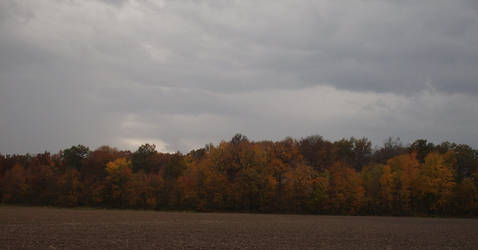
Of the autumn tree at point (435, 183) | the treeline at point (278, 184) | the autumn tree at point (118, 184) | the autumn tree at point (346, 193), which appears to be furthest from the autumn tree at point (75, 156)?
the autumn tree at point (435, 183)

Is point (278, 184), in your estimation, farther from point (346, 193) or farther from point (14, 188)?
point (14, 188)

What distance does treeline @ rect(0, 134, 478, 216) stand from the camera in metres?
79.4

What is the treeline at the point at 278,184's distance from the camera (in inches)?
3127

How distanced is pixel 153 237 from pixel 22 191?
79.7 m

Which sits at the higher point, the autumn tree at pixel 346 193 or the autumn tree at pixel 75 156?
the autumn tree at pixel 75 156

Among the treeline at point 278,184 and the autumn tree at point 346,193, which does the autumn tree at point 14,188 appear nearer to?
the treeline at point 278,184

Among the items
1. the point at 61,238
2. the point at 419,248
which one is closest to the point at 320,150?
the point at 419,248

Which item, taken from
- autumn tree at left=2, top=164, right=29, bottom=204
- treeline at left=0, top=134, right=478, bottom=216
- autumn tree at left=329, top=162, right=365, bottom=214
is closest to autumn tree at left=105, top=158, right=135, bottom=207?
treeline at left=0, top=134, right=478, bottom=216

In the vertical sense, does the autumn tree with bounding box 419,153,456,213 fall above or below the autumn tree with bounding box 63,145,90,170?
below

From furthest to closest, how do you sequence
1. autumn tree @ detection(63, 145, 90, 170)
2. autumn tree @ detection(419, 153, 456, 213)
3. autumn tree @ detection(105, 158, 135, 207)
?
autumn tree @ detection(63, 145, 90, 170), autumn tree @ detection(105, 158, 135, 207), autumn tree @ detection(419, 153, 456, 213)

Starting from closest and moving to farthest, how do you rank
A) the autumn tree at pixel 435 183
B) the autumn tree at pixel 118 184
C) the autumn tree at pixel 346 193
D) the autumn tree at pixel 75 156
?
the autumn tree at pixel 435 183
the autumn tree at pixel 346 193
the autumn tree at pixel 118 184
the autumn tree at pixel 75 156

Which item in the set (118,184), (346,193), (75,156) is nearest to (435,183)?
(346,193)

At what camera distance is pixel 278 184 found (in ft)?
272

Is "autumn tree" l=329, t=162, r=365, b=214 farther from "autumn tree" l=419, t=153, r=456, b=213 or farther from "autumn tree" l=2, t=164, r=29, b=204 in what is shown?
"autumn tree" l=2, t=164, r=29, b=204
